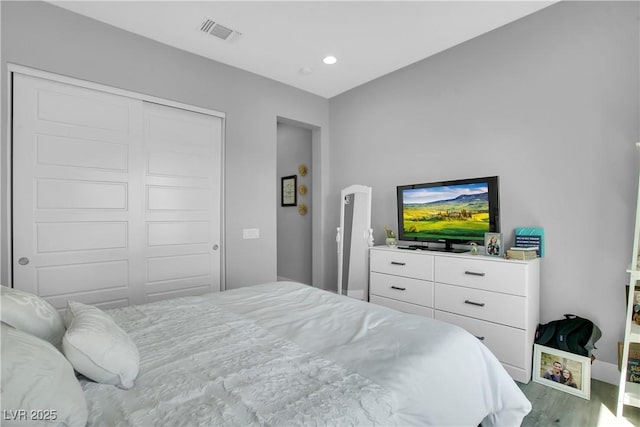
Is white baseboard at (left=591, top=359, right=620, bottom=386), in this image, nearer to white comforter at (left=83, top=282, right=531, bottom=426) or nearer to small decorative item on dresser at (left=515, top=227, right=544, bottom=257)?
small decorative item on dresser at (left=515, top=227, right=544, bottom=257)

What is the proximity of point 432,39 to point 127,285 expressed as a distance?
357cm

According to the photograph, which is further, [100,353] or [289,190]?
[289,190]

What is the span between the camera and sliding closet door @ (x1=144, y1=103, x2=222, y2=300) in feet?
9.63

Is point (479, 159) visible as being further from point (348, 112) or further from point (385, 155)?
point (348, 112)

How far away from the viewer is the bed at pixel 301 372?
0.91 metres

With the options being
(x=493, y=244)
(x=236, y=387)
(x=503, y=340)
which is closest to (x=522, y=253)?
(x=493, y=244)

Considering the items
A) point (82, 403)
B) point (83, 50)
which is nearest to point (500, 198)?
point (82, 403)

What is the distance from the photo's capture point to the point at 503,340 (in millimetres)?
2344

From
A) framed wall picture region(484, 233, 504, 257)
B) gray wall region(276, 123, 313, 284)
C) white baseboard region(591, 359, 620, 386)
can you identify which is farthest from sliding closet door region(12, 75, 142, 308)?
white baseboard region(591, 359, 620, 386)

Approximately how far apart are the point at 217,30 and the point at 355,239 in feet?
8.30

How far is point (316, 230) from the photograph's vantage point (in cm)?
441

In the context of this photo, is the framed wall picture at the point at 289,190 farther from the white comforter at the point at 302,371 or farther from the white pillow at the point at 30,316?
the white pillow at the point at 30,316

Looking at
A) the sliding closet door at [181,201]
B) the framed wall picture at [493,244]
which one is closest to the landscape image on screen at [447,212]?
the framed wall picture at [493,244]

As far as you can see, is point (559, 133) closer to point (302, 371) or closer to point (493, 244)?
point (493, 244)
